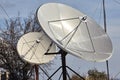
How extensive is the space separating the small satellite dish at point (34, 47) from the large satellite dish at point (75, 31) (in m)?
5.82

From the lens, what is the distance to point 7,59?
49969mm

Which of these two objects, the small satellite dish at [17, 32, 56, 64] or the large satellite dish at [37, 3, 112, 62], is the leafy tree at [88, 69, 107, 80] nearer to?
the small satellite dish at [17, 32, 56, 64]

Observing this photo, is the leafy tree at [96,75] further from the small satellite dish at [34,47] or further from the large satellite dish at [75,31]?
the large satellite dish at [75,31]

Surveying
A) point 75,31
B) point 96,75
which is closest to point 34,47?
point 75,31

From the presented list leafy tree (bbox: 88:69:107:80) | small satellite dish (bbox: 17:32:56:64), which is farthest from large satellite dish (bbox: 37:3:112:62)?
leafy tree (bbox: 88:69:107:80)

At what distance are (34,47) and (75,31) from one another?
8000 millimetres

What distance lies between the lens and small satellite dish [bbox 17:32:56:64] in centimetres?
3372

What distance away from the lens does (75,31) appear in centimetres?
2700

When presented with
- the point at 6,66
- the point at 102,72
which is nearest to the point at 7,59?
the point at 6,66

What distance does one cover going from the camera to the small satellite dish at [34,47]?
33719 mm

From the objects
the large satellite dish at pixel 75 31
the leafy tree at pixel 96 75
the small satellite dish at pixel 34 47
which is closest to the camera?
the large satellite dish at pixel 75 31

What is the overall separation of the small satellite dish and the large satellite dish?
5.82 meters

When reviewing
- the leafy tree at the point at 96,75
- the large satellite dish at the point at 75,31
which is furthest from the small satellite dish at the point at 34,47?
the leafy tree at the point at 96,75

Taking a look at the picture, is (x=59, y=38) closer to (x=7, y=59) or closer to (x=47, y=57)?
(x=47, y=57)
